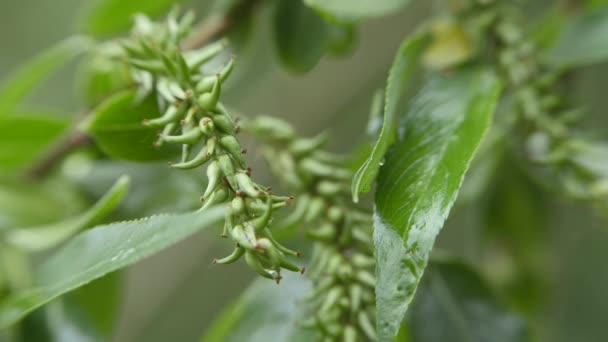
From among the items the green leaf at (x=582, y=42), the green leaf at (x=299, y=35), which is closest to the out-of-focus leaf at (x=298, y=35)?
the green leaf at (x=299, y=35)

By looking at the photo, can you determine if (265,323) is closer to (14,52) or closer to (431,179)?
(431,179)

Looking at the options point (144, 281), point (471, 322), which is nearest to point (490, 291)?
point (471, 322)

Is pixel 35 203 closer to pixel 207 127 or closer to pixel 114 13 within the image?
pixel 114 13

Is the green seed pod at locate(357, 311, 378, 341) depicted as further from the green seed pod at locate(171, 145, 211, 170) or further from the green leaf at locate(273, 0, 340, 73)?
the green leaf at locate(273, 0, 340, 73)

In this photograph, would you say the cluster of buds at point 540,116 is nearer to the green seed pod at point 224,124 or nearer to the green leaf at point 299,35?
the green leaf at point 299,35

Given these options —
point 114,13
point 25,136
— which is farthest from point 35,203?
point 114,13
